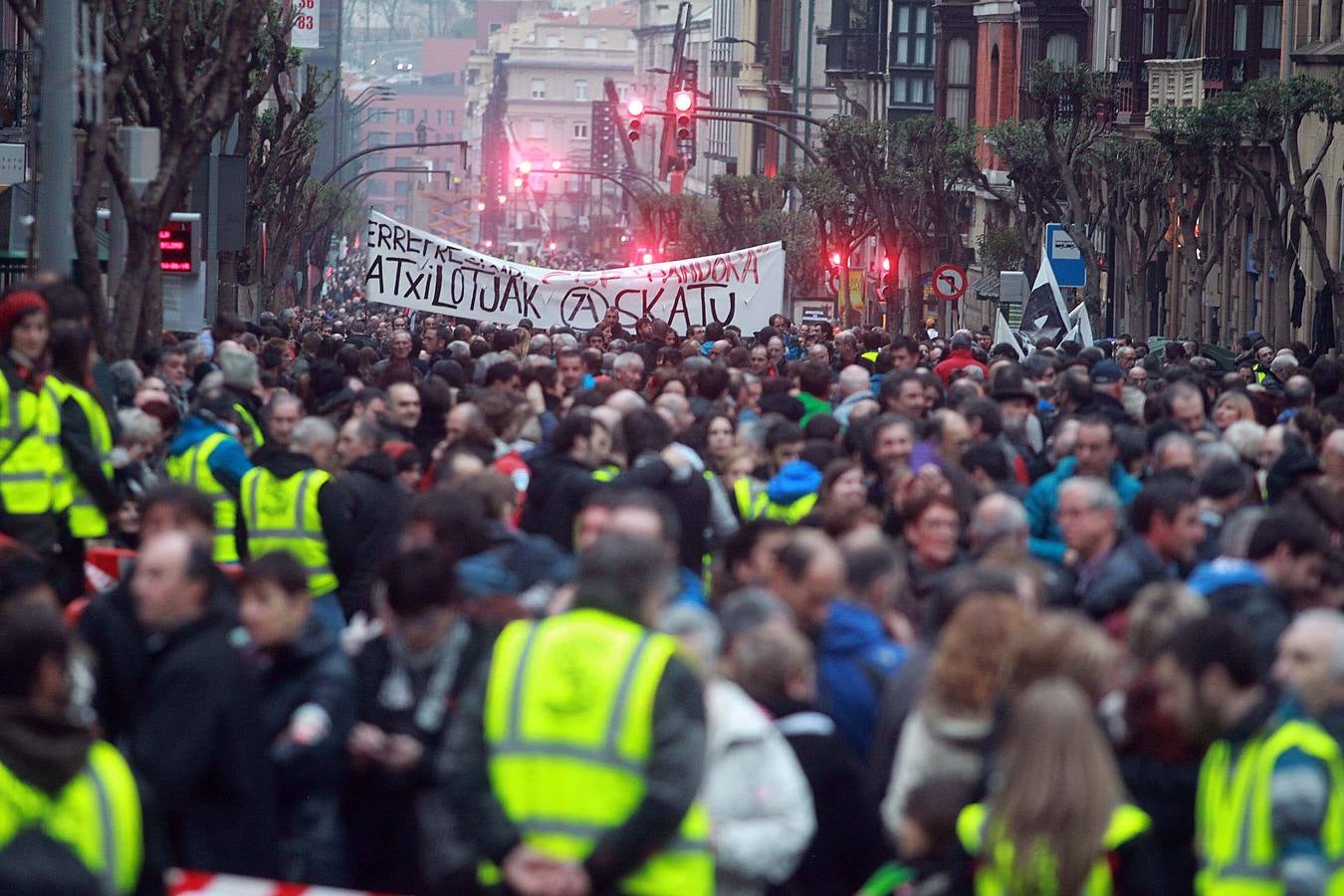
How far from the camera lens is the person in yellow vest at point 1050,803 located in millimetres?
5031

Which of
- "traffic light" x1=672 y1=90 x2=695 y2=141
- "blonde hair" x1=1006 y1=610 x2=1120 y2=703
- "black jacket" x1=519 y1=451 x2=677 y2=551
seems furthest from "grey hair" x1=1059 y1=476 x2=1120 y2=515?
"traffic light" x1=672 y1=90 x2=695 y2=141

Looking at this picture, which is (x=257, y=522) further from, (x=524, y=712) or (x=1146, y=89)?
(x=1146, y=89)

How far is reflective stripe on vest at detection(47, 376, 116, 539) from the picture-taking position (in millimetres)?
10266

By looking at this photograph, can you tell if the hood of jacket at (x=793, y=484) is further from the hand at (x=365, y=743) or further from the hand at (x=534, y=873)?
the hand at (x=534, y=873)

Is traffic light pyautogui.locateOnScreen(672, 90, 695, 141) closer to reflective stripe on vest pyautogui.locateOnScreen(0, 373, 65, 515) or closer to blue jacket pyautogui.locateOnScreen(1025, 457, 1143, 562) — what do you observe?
blue jacket pyautogui.locateOnScreen(1025, 457, 1143, 562)

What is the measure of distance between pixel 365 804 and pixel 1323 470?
5.34 m

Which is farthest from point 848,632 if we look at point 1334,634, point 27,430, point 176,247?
point 176,247

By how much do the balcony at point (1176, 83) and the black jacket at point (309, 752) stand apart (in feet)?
125

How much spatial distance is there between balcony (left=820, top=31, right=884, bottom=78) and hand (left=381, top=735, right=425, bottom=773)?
74.8 meters

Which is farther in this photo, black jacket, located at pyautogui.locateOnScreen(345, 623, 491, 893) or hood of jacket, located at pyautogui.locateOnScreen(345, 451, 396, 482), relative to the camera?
hood of jacket, located at pyautogui.locateOnScreen(345, 451, 396, 482)

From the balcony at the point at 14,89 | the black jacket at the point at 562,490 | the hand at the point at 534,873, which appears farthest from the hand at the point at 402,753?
the balcony at the point at 14,89

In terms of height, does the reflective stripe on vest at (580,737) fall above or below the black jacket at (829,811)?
above

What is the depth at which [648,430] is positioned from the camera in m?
10.4

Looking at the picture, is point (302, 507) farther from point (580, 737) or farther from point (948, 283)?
point (948, 283)
